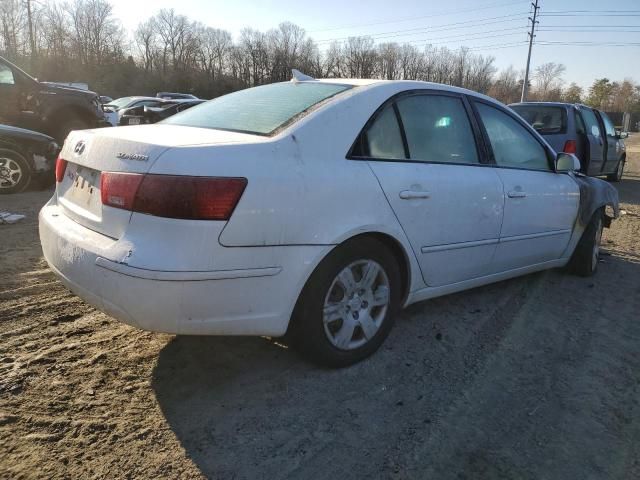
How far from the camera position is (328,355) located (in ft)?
9.21

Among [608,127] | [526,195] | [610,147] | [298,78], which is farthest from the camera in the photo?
[608,127]

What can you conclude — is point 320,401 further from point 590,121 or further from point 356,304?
point 590,121

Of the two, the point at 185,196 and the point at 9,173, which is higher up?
the point at 185,196

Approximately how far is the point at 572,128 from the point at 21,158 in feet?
29.6

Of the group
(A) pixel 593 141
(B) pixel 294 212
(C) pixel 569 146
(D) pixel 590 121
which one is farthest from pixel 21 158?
(D) pixel 590 121

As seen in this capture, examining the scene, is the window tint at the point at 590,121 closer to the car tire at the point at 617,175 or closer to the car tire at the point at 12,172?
the car tire at the point at 617,175

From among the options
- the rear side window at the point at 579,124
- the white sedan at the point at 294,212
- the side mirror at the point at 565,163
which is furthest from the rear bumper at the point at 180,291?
the rear side window at the point at 579,124

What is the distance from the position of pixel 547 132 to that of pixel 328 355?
26.0ft

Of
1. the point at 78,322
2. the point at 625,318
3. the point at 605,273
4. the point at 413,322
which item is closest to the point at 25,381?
the point at 78,322

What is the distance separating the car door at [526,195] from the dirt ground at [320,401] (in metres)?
0.55

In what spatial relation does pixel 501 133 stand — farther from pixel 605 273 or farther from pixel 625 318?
pixel 605 273

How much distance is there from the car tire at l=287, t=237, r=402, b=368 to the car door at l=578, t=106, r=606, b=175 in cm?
824

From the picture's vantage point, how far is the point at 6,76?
9.57 m

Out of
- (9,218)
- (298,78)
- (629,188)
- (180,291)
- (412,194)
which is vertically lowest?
(629,188)
